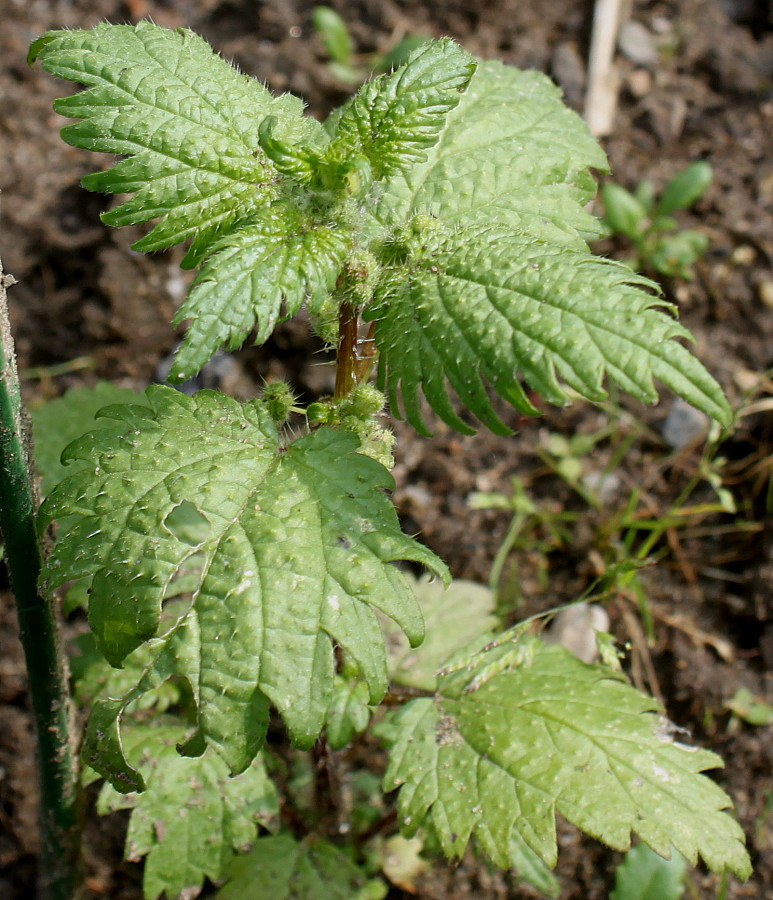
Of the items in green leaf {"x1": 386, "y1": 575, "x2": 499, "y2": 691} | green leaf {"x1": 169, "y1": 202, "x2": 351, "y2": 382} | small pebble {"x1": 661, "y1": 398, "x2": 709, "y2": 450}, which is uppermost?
green leaf {"x1": 169, "y1": 202, "x2": 351, "y2": 382}

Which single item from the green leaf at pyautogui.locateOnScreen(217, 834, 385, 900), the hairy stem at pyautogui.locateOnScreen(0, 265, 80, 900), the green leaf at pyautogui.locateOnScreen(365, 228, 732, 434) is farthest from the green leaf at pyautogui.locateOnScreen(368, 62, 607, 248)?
the green leaf at pyautogui.locateOnScreen(217, 834, 385, 900)

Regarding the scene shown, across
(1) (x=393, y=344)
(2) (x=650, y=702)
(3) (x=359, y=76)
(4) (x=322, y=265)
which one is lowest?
(2) (x=650, y=702)

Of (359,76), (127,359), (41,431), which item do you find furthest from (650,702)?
(359,76)

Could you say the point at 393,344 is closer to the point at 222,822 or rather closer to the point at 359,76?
the point at 222,822

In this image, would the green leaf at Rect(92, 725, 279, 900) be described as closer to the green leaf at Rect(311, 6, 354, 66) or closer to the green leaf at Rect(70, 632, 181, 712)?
the green leaf at Rect(70, 632, 181, 712)

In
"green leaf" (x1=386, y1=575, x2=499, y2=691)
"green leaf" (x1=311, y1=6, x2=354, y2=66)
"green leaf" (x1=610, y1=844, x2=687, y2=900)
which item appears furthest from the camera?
"green leaf" (x1=311, y1=6, x2=354, y2=66)

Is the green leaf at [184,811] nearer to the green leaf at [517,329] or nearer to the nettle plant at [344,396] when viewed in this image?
the nettle plant at [344,396]
